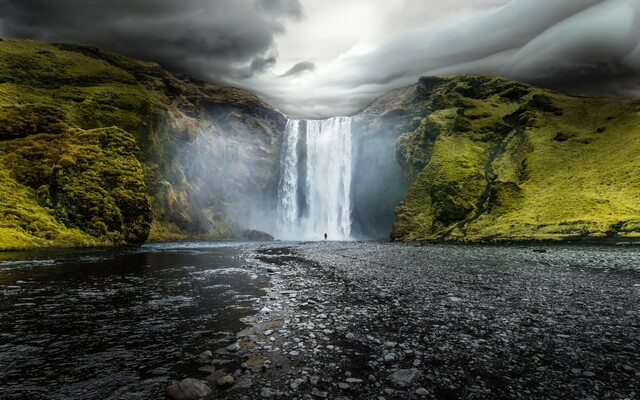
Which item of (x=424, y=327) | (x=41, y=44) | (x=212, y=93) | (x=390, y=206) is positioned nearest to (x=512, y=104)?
(x=390, y=206)

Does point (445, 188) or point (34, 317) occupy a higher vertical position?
point (445, 188)

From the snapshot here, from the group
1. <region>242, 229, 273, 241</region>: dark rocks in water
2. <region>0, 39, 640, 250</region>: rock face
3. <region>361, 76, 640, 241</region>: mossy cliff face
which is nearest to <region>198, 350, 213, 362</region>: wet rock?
<region>0, 39, 640, 250</region>: rock face

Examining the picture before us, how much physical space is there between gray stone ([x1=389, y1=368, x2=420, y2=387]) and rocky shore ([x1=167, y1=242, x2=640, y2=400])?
0.8 inches

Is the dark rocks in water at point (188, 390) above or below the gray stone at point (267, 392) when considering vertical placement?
above

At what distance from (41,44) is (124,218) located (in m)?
134

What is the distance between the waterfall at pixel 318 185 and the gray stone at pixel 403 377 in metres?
119

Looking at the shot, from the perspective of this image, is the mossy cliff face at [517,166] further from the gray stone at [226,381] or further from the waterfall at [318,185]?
the gray stone at [226,381]

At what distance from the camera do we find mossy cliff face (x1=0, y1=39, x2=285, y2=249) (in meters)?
52.7

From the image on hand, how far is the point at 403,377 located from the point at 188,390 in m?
3.85

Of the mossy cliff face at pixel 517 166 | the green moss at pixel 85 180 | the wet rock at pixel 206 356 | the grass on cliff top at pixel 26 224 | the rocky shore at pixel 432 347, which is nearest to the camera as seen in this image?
the rocky shore at pixel 432 347

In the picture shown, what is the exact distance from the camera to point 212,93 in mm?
173750

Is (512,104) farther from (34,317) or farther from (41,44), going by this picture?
(41,44)

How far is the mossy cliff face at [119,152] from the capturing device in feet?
173

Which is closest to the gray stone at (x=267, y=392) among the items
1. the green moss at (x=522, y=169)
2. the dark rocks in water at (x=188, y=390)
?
the dark rocks in water at (x=188, y=390)
